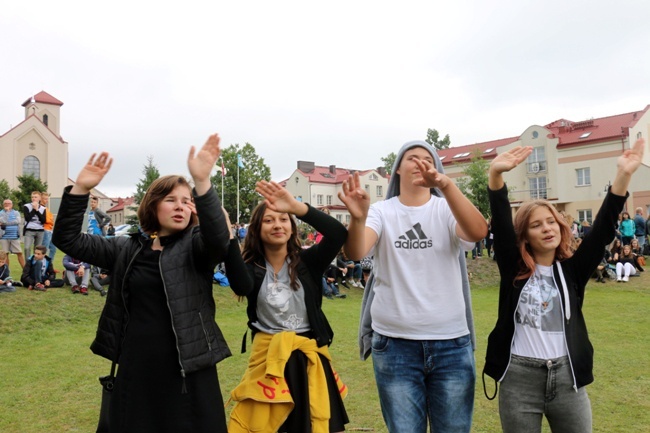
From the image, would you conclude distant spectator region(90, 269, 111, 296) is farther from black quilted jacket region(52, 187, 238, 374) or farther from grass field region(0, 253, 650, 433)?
black quilted jacket region(52, 187, 238, 374)

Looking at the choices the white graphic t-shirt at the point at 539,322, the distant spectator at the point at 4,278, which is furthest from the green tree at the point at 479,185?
the white graphic t-shirt at the point at 539,322

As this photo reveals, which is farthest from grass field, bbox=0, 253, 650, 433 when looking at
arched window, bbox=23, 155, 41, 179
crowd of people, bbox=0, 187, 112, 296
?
arched window, bbox=23, 155, 41, 179

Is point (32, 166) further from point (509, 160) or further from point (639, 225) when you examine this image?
point (509, 160)

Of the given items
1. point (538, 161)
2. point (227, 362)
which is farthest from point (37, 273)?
point (538, 161)

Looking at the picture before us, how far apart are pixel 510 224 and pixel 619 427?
299 centimetres

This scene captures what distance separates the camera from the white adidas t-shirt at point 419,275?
109 inches

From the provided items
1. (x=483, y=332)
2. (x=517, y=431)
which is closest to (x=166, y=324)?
(x=517, y=431)

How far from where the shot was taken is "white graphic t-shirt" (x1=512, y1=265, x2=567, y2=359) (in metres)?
2.82

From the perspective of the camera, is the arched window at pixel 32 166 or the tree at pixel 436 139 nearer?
the arched window at pixel 32 166

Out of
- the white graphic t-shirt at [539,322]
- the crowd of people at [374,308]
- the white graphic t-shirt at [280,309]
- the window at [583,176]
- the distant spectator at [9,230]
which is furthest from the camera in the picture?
the window at [583,176]

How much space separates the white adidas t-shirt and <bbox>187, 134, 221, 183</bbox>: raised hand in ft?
3.04

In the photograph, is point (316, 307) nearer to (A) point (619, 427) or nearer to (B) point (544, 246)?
(B) point (544, 246)

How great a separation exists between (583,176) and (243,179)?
32.5m

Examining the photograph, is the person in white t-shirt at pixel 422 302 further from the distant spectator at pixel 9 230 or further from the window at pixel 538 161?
the window at pixel 538 161
